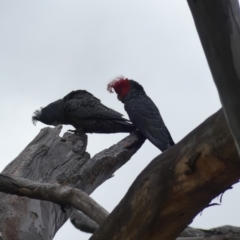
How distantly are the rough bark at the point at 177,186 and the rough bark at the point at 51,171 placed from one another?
158 centimetres

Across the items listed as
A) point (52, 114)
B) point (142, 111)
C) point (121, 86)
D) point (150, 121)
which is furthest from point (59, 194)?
point (121, 86)

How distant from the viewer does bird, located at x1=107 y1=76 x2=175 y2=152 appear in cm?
745

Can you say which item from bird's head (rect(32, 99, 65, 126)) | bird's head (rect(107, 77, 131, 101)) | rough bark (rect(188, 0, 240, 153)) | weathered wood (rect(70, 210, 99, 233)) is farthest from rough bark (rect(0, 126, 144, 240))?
bird's head (rect(107, 77, 131, 101))

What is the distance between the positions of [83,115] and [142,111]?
134cm

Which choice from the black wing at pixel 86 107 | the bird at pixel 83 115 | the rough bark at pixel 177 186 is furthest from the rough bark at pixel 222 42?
the black wing at pixel 86 107

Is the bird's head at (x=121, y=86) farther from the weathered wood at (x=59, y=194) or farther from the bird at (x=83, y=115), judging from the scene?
the weathered wood at (x=59, y=194)

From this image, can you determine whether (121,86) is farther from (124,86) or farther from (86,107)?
(86,107)

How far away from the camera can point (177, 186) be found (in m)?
2.29

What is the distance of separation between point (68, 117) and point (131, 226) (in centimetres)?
487

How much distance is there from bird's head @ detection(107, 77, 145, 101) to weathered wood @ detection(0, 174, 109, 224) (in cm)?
513

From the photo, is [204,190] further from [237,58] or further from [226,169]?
[237,58]

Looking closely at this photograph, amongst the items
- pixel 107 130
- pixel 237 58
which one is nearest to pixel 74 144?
pixel 107 130

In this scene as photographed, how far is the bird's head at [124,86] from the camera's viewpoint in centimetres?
843

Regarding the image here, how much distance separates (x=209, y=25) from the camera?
1.52 metres
